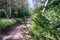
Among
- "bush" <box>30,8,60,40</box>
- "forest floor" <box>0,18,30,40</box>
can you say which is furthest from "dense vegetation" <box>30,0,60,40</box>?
"forest floor" <box>0,18,30,40</box>

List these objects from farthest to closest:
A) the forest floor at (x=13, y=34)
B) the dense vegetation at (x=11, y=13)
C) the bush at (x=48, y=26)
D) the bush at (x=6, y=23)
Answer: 1. the dense vegetation at (x=11, y=13)
2. the bush at (x=6, y=23)
3. the forest floor at (x=13, y=34)
4. the bush at (x=48, y=26)

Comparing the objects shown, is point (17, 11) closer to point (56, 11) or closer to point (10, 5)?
point (10, 5)

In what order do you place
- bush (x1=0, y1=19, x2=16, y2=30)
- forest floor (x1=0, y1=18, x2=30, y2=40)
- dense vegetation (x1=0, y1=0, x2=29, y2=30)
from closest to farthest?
1. forest floor (x1=0, y1=18, x2=30, y2=40)
2. bush (x1=0, y1=19, x2=16, y2=30)
3. dense vegetation (x1=0, y1=0, x2=29, y2=30)

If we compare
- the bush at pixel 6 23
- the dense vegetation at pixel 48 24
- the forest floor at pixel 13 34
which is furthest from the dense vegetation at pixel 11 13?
the dense vegetation at pixel 48 24

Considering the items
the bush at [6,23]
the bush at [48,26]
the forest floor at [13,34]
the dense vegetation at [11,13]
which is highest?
the dense vegetation at [11,13]

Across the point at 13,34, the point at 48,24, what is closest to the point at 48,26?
the point at 48,24

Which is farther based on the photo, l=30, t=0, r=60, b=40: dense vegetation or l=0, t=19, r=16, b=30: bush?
l=0, t=19, r=16, b=30: bush

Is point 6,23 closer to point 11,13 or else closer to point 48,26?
point 11,13

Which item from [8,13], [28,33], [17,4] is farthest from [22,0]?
[28,33]

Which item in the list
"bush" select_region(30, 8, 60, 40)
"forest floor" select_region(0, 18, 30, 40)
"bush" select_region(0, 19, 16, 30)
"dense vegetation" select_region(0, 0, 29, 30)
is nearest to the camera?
"bush" select_region(30, 8, 60, 40)

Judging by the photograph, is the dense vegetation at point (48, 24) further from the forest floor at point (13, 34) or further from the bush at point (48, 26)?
the forest floor at point (13, 34)

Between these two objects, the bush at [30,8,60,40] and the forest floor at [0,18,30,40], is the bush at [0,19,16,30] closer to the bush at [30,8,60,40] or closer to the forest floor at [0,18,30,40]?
the forest floor at [0,18,30,40]

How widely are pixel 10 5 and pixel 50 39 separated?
2.25 m

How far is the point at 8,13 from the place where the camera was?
11.6 feet
